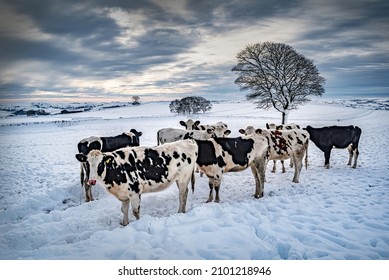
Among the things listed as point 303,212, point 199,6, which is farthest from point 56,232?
point 199,6

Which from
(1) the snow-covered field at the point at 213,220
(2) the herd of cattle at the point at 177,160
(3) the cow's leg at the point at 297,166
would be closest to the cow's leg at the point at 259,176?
(2) the herd of cattle at the point at 177,160

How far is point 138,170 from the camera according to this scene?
4328 mm

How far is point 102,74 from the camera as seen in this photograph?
16.2 feet

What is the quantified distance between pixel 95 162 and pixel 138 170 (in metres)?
0.64

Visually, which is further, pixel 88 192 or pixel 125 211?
pixel 88 192

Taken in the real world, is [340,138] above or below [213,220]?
above

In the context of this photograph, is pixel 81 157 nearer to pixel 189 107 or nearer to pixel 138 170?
pixel 138 170

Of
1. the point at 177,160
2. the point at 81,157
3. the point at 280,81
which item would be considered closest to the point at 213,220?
the point at 177,160

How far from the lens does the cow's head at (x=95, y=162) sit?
159 inches

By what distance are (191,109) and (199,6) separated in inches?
558

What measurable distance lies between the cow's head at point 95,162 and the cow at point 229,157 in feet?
5.53

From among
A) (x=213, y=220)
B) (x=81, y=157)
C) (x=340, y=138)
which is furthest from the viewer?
(x=340, y=138)

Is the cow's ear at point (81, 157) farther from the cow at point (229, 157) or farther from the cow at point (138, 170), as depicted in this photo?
the cow at point (229, 157)

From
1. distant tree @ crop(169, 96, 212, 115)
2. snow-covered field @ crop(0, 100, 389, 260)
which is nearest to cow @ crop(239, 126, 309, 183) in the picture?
snow-covered field @ crop(0, 100, 389, 260)
